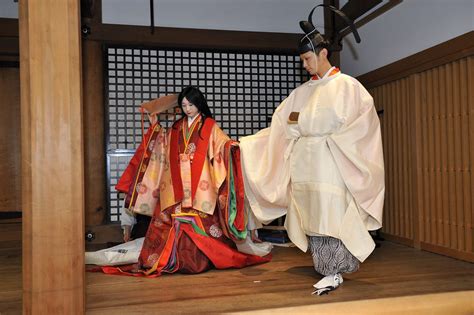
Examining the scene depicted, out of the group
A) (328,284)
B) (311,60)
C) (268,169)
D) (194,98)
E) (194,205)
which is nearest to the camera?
(328,284)

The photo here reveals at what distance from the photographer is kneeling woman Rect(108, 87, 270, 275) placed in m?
3.79

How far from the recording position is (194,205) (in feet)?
12.7

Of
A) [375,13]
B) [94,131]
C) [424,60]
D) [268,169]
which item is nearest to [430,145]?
[424,60]

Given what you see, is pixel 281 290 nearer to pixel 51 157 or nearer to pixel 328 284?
pixel 328 284

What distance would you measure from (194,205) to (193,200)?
0.14 feet

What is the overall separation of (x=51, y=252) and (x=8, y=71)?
11.4 feet

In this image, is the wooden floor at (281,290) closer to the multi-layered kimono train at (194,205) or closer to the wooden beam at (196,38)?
the multi-layered kimono train at (194,205)

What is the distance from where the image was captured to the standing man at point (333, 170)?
3156mm

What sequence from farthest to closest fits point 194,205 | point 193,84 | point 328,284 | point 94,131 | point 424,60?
point 193,84 < point 94,131 < point 424,60 < point 194,205 < point 328,284

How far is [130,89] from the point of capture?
5.31 metres

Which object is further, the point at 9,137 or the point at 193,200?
the point at 9,137

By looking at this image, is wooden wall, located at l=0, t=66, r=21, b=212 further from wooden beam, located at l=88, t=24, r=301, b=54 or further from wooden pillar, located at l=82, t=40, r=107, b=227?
wooden beam, located at l=88, t=24, r=301, b=54

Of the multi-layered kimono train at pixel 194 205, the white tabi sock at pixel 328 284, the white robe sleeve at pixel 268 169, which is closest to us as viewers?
the white tabi sock at pixel 328 284

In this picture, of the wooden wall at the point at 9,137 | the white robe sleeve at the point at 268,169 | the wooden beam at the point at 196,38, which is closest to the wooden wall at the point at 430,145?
the wooden beam at the point at 196,38
